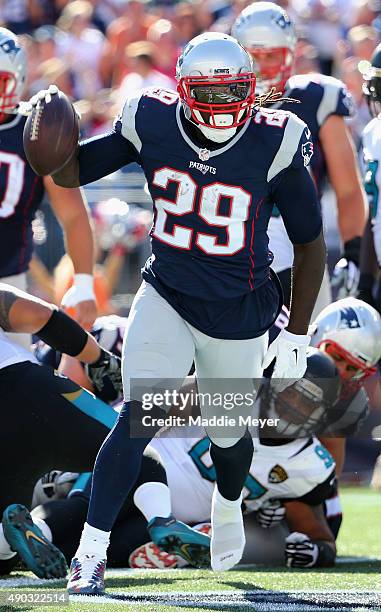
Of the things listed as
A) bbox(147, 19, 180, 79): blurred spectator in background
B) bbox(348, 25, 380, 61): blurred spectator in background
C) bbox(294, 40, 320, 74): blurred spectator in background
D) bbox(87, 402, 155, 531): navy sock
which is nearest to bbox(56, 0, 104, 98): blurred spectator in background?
bbox(147, 19, 180, 79): blurred spectator in background

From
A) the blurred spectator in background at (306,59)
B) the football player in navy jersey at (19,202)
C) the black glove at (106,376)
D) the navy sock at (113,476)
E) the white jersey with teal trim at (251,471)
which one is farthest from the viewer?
the blurred spectator in background at (306,59)

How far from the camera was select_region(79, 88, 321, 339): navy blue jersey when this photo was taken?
377 centimetres

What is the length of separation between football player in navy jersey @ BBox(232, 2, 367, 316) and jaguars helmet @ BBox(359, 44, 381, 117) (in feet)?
0.34

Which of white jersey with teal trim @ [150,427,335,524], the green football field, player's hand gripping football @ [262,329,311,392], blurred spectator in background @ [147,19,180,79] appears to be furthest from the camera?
blurred spectator in background @ [147,19,180,79]

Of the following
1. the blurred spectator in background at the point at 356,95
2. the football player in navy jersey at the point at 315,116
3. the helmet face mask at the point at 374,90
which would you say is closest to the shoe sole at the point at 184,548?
the football player in navy jersey at the point at 315,116

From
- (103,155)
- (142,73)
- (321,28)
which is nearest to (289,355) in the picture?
(103,155)

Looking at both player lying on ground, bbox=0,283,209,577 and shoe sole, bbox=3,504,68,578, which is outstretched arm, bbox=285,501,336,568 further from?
shoe sole, bbox=3,504,68,578

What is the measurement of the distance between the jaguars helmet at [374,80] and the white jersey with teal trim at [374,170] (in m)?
0.07

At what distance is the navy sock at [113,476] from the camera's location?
3.55m

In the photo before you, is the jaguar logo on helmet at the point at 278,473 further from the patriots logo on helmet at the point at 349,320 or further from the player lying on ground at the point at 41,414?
the patriots logo on helmet at the point at 349,320

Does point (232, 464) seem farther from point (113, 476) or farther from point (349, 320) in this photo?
point (349, 320)

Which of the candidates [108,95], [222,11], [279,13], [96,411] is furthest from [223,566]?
[222,11]

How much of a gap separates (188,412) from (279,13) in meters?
1.91

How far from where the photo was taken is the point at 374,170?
5.34 m
